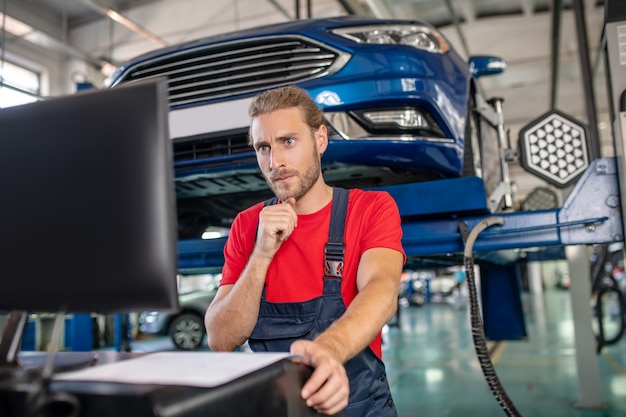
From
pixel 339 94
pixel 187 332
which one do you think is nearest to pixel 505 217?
pixel 339 94

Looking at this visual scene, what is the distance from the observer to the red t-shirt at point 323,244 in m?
1.37

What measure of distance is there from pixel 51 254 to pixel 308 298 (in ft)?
2.59

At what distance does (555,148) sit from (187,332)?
19.3 feet

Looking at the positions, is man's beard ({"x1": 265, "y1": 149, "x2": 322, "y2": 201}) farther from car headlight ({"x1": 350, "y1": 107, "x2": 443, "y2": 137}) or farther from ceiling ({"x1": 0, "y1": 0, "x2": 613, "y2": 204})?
ceiling ({"x1": 0, "y1": 0, "x2": 613, "y2": 204})

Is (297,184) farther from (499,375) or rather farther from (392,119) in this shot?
(499,375)

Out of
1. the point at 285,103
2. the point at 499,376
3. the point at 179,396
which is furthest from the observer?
the point at 499,376

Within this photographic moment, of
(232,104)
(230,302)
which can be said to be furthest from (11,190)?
(232,104)

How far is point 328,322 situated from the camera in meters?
1.31

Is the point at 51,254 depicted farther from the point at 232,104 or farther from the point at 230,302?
the point at 232,104

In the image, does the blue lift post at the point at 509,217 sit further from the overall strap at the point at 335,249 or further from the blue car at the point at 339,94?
the overall strap at the point at 335,249

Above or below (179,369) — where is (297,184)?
above

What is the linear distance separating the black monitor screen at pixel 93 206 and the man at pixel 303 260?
0.61 metres

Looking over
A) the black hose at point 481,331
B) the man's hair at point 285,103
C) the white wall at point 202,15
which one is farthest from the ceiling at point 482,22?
the man's hair at point 285,103

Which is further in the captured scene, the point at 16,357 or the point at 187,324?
the point at 187,324
